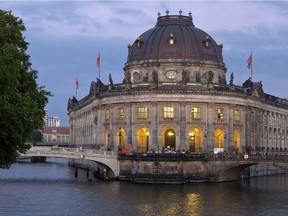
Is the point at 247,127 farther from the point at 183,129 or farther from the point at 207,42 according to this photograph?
the point at 207,42

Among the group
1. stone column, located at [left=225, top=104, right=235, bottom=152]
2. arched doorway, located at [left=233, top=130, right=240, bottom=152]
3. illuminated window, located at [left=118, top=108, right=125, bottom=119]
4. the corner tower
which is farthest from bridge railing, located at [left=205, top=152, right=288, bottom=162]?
illuminated window, located at [left=118, top=108, right=125, bottom=119]

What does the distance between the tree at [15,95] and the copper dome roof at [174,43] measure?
66519mm

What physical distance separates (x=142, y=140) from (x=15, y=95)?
66996 millimetres

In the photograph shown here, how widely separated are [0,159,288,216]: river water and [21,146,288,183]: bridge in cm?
312

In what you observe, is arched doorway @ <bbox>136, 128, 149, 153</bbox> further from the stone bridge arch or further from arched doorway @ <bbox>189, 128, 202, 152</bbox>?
the stone bridge arch

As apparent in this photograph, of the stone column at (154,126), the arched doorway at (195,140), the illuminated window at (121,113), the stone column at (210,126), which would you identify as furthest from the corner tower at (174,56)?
the arched doorway at (195,140)

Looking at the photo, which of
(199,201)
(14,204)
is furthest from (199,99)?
(14,204)

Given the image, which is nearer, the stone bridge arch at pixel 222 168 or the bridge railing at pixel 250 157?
the bridge railing at pixel 250 157

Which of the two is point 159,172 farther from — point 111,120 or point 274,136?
point 274,136

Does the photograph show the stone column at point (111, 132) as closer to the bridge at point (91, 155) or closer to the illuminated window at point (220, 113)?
the bridge at point (91, 155)

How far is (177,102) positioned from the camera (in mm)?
106375

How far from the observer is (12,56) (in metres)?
44.6

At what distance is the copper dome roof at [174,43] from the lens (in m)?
115

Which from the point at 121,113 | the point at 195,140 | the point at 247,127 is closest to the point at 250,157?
the point at 195,140
